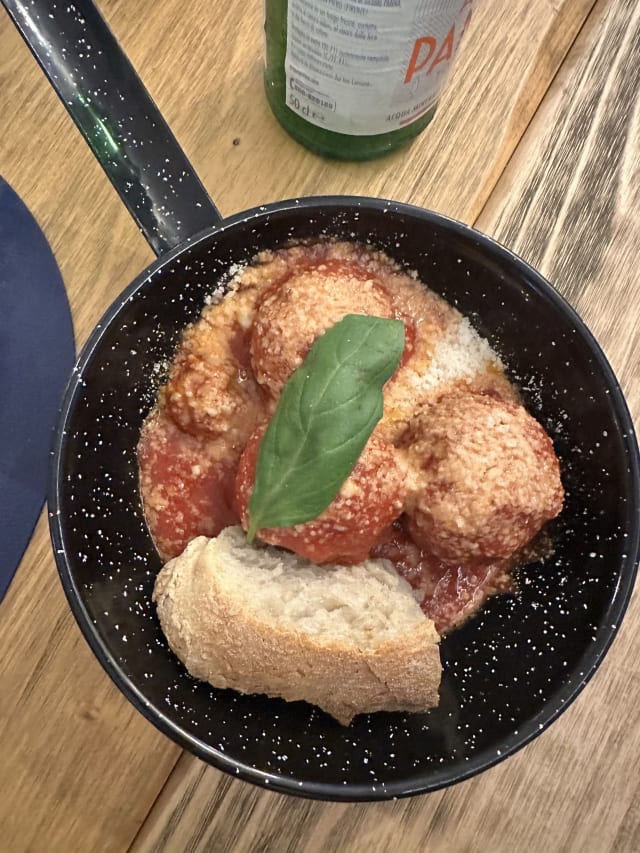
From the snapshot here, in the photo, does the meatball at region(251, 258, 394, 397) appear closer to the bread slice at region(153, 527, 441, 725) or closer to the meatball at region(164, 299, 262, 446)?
the meatball at region(164, 299, 262, 446)

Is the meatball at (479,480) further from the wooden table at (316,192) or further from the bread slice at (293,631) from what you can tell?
the wooden table at (316,192)

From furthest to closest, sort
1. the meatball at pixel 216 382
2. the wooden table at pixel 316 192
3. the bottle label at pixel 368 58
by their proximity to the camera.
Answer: the wooden table at pixel 316 192 < the meatball at pixel 216 382 < the bottle label at pixel 368 58

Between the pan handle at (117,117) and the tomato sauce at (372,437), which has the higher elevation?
the pan handle at (117,117)

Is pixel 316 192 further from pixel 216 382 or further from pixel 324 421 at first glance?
pixel 324 421

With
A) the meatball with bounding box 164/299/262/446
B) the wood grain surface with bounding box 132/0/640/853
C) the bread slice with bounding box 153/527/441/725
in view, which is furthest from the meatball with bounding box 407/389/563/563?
the wood grain surface with bounding box 132/0/640/853

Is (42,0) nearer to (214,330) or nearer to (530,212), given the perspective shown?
(214,330)

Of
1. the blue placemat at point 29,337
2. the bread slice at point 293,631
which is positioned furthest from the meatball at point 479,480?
the blue placemat at point 29,337

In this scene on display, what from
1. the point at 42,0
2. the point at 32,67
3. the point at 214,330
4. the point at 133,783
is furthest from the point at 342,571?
the point at 32,67
